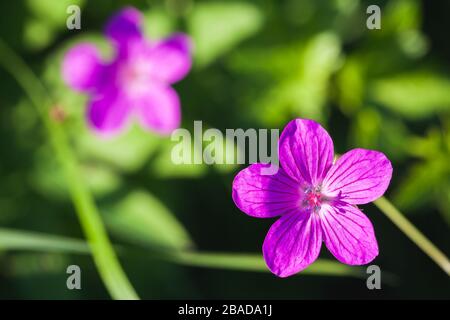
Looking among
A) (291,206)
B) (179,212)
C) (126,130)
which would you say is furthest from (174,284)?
(291,206)

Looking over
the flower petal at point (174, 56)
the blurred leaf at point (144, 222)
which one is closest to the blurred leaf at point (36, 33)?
the flower petal at point (174, 56)

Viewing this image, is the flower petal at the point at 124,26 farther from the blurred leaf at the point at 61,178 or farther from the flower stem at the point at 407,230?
the flower stem at the point at 407,230

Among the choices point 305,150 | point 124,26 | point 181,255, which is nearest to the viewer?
point 305,150

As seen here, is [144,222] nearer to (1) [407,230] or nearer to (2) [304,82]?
(2) [304,82]

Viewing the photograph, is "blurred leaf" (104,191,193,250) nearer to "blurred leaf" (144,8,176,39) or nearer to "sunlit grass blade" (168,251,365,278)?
"sunlit grass blade" (168,251,365,278)

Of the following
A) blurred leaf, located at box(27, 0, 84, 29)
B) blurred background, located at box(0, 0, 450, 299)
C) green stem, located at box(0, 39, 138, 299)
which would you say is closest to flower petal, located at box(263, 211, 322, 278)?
green stem, located at box(0, 39, 138, 299)

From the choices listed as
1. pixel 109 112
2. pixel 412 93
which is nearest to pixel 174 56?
pixel 109 112
